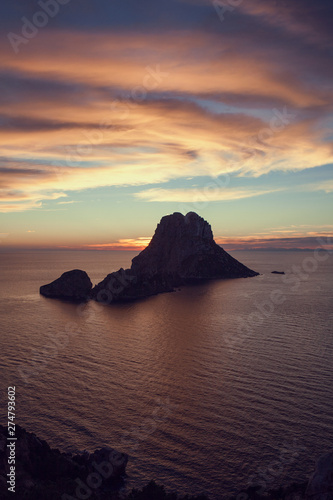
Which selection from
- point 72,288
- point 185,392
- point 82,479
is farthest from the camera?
point 72,288

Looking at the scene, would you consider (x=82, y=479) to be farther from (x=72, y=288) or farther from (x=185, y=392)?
(x=72, y=288)

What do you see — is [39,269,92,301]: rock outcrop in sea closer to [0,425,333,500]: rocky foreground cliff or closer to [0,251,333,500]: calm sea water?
[0,251,333,500]: calm sea water

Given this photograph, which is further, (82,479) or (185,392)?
(185,392)

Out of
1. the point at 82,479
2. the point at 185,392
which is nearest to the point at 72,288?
the point at 185,392

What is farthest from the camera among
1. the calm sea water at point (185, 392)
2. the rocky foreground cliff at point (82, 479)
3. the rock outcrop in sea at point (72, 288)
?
the rock outcrop in sea at point (72, 288)

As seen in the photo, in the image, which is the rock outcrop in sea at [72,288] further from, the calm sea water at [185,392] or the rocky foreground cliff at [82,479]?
the rocky foreground cliff at [82,479]

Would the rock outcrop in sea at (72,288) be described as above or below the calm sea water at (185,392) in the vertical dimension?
above

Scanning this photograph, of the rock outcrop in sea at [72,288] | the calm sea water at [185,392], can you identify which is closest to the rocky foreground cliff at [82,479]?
the calm sea water at [185,392]
